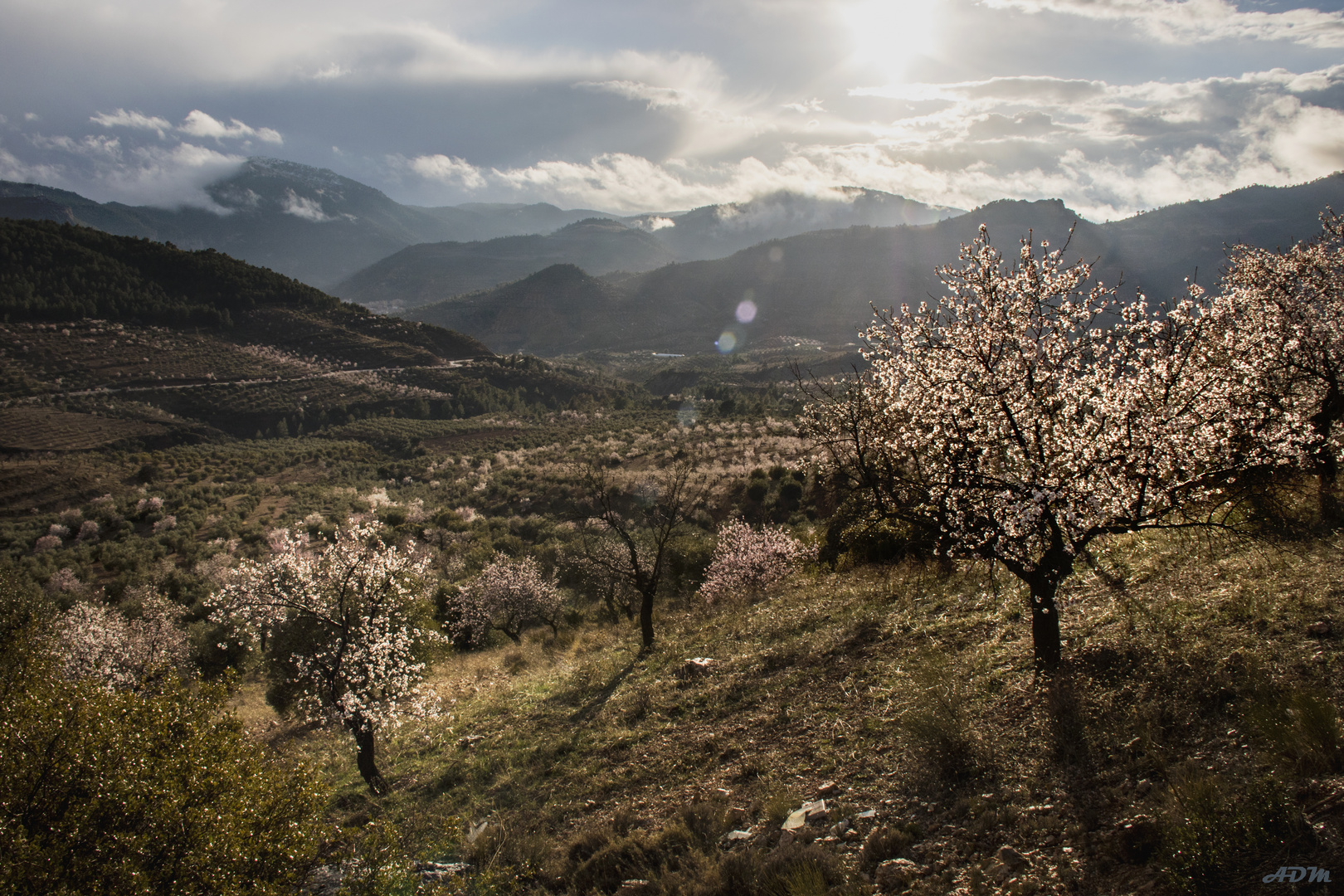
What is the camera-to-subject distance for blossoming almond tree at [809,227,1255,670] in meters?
7.24

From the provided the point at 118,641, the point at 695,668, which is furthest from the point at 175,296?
the point at 695,668

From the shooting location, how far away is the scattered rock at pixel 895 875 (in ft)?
18.7

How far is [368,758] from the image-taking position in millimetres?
14227

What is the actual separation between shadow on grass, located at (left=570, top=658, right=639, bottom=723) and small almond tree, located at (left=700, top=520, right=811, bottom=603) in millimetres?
7180

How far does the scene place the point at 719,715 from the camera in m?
11.9

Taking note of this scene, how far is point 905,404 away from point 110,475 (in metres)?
71.8

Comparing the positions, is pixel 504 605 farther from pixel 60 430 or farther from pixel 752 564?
pixel 60 430

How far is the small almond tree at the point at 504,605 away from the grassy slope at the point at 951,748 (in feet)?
44.6

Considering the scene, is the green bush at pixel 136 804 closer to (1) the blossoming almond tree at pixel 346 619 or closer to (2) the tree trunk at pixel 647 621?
(1) the blossoming almond tree at pixel 346 619

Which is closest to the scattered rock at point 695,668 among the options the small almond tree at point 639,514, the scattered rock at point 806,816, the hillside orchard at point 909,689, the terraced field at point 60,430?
the hillside orchard at point 909,689

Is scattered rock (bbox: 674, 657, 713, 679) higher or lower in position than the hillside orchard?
lower

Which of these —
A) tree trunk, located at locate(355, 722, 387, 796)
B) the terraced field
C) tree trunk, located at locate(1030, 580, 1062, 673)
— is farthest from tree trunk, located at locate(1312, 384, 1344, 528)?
the terraced field

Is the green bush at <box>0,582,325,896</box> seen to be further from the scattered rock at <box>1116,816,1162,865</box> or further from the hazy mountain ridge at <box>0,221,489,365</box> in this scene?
the hazy mountain ridge at <box>0,221,489,365</box>

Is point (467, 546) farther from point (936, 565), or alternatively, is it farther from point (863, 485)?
point (863, 485)
